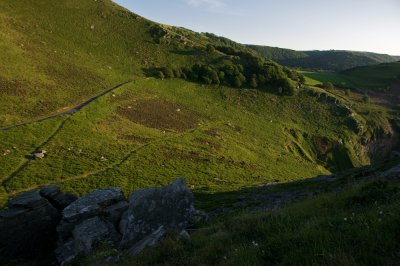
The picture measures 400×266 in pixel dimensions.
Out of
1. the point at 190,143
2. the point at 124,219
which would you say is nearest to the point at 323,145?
the point at 190,143

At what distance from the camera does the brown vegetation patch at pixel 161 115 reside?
61.3m

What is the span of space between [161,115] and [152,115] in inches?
77.3

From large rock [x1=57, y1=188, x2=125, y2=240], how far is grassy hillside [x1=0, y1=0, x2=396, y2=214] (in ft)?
45.5

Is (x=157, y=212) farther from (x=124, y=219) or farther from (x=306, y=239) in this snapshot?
(x=306, y=239)

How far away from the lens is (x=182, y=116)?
67375mm

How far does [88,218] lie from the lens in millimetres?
21453

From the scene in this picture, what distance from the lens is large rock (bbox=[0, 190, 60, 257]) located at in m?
21.5

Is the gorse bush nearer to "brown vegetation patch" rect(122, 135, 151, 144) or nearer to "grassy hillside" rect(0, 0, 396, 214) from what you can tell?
"grassy hillside" rect(0, 0, 396, 214)

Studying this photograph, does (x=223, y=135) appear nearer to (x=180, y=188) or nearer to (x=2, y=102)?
(x=2, y=102)

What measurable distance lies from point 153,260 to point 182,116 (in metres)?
57.0

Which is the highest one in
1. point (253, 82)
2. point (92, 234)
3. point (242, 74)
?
point (242, 74)

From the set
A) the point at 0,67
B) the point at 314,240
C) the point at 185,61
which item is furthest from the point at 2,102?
the point at 314,240

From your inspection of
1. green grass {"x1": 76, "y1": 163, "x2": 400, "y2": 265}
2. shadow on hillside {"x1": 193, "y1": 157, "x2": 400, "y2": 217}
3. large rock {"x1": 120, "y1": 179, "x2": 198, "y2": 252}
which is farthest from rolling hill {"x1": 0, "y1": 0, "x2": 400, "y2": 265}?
large rock {"x1": 120, "y1": 179, "x2": 198, "y2": 252}

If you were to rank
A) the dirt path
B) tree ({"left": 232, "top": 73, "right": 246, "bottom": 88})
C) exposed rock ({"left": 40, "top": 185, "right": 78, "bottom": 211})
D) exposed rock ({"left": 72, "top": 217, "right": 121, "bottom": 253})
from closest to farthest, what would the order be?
exposed rock ({"left": 72, "top": 217, "right": 121, "bottom": 253}), exposed rock ({"left": 40, "top": 185, "right": 78, "bottom": 211}), the dirt path, tree ({"left": 232, "top": 73, "right": 246, "bottom": 88})
